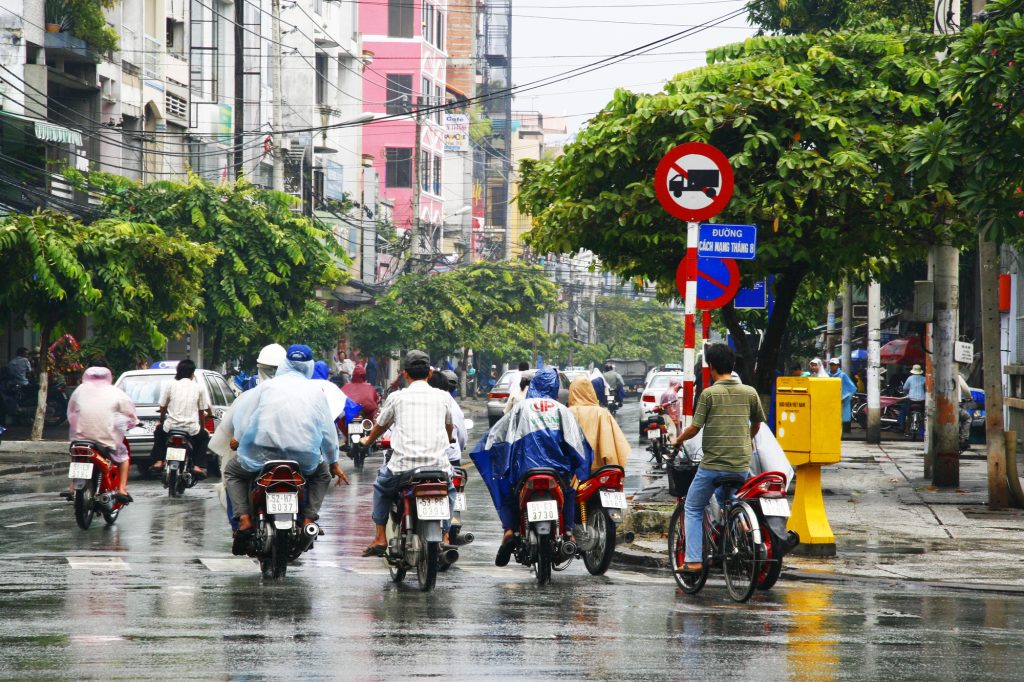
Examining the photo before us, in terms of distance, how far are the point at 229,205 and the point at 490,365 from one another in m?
45.4

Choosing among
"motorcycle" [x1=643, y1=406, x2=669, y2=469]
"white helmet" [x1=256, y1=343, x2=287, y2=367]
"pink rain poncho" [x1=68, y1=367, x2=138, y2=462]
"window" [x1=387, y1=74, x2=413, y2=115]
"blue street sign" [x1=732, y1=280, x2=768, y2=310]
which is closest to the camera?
"white helmet" [x1=256, y1=343, x2=287, y2=367]

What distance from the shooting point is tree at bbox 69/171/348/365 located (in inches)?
1329

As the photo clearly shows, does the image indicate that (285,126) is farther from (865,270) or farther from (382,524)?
(382,524)

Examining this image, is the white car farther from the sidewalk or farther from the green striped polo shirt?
the green striped polo shirt

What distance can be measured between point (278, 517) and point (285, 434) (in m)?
0.58

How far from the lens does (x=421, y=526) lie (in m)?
10.4

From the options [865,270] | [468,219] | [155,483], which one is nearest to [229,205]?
[155,483]

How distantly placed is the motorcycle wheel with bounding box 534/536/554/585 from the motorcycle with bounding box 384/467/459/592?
0.68 m

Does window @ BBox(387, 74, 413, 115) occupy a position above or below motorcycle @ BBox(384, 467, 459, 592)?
above

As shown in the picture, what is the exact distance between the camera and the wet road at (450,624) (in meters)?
7.20

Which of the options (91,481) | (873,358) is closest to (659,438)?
(873,358)

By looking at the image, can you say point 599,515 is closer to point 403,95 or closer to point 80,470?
→ point 80,470

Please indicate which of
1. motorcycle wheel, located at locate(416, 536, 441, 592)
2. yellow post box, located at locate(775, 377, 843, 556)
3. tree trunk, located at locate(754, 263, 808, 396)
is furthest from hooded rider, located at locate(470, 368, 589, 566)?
tree trunk, located at locate(754, 263, 808, 396)

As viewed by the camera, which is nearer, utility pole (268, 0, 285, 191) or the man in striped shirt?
the man in striped shirt
